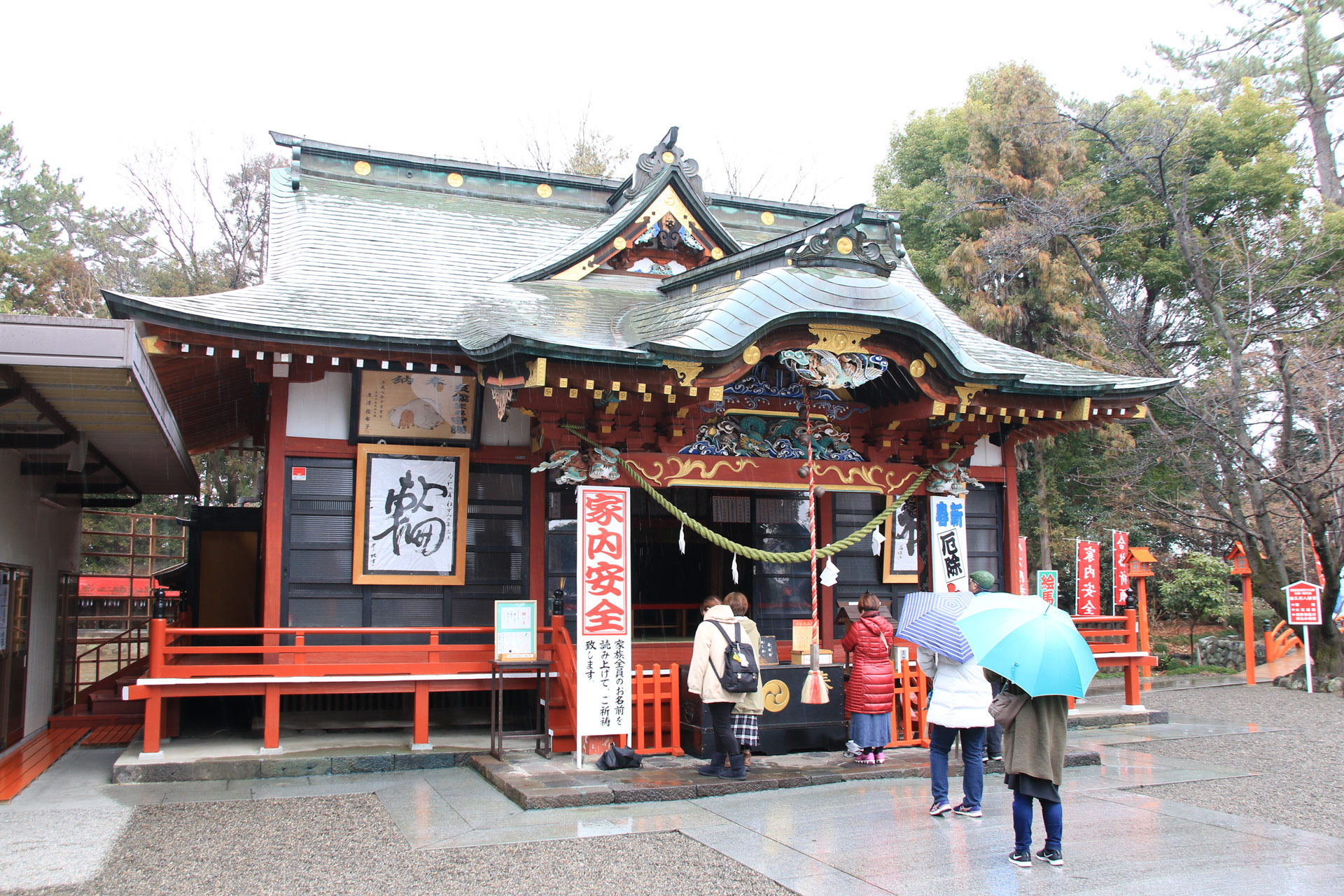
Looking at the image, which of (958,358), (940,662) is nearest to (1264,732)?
(958,358)

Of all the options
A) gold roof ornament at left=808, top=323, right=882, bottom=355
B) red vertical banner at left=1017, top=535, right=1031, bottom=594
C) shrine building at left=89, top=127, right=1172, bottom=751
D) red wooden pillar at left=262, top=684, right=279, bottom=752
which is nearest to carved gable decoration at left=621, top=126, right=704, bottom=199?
shrine building at left=89, top=127, right=1172, bottom=751

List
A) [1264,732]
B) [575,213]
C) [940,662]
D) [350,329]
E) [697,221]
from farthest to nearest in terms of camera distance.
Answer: [575,213] → [697,221] → [1264,732] → [350,329] → [940,662]

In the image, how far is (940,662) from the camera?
265 inches

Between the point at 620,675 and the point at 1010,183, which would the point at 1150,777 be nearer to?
the point at 620,675

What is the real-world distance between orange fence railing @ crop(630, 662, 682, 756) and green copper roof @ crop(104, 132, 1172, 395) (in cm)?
287

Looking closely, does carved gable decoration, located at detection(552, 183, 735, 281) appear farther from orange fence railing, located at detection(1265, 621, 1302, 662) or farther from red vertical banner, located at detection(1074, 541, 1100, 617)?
orange fence railing, located at detection(1265, 621, 1302, 662)

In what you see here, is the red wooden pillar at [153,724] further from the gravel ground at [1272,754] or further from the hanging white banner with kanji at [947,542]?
the gravel ground at [1272,754]

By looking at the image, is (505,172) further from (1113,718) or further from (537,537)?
(1113,718)

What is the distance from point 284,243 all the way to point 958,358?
7.99 metres

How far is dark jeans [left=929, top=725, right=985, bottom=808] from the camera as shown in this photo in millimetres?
6684

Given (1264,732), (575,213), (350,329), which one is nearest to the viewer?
(350,329)

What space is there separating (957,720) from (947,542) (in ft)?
14.7

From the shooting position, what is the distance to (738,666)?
7660 mm

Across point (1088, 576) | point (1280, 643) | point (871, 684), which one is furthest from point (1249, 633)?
point (871, 684)
